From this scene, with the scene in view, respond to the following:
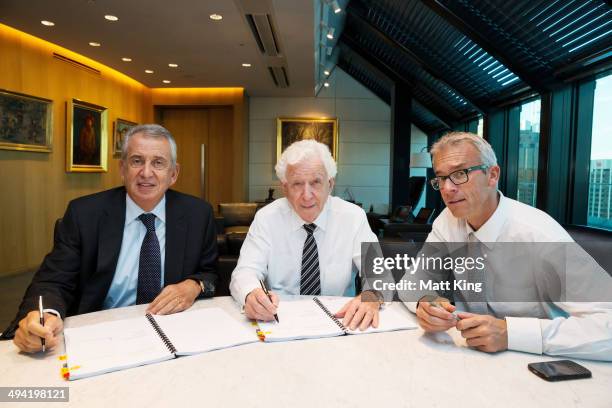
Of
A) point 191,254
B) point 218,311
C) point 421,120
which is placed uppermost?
point 421,120

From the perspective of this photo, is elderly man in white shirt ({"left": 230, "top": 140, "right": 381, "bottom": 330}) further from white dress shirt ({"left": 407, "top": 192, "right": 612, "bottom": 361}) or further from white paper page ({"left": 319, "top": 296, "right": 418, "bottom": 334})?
white dress shirt ({"left": 407, "top": 192, "right": 612, "bottom": 361})

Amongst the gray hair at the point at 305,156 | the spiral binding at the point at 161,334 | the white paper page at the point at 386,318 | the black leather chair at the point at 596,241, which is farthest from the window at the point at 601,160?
the spiral binding at the point at 161,334

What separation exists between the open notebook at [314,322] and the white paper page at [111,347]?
1.13 ft

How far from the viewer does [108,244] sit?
1828 millimetres

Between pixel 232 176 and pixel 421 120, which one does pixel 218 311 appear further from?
pixel 421 120

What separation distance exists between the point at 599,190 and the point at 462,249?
377 centimetres

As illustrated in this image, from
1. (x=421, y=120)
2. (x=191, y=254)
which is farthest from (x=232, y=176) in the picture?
(x=191, y=254)

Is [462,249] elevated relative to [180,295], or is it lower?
elevated

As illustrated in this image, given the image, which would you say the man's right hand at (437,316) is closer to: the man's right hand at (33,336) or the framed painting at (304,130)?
the man's right hand at (33,336)

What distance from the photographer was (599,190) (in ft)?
14.8

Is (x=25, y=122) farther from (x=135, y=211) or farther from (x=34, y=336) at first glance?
(x=34, y=336)

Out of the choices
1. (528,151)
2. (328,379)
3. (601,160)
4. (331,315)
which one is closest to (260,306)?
(331,315)

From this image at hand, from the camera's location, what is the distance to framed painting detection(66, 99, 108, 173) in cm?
677

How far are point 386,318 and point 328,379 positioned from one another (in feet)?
1.76
